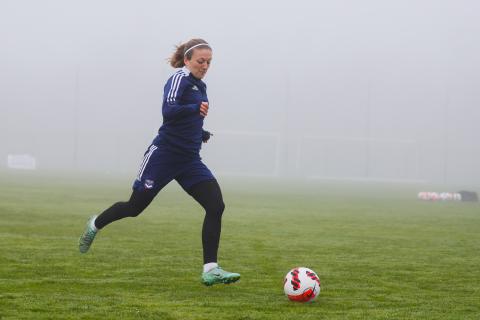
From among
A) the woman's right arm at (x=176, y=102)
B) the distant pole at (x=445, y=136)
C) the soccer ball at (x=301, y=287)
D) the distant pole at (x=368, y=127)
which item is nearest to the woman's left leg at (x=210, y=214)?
the woman's right arm at (x=176, y=102)

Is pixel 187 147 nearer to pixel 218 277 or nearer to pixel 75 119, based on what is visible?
pixel 218 277

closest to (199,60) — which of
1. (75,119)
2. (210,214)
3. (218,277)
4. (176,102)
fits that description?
(176,102)

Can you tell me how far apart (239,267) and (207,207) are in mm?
1153

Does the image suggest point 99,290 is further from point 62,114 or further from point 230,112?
point 62,114

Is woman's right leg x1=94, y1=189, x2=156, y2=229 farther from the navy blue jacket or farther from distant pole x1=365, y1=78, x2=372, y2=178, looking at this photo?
distant pole x1=365, y1=78, x2=372, y2=178

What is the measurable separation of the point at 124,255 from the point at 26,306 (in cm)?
284

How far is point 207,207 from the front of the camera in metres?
5.76

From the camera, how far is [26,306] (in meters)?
4.55

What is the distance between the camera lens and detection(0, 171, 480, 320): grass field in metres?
4.68

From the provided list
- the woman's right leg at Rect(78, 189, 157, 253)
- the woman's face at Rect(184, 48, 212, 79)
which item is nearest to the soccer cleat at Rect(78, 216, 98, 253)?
the woman's right leg at Rect(78, 189, 157, 253)

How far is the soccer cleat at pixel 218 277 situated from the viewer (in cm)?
539

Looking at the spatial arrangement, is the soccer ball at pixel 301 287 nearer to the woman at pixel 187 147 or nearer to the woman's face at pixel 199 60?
the woman at pixel 187 147

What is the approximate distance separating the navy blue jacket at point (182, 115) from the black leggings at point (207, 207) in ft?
0.84

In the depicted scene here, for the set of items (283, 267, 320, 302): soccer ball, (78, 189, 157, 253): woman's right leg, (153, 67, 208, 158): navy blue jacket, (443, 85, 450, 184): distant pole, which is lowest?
(283, 267, 320, 302): soccer ball
